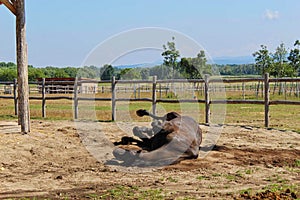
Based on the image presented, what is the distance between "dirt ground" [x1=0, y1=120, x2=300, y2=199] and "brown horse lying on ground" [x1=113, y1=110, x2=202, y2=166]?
5.4 inches

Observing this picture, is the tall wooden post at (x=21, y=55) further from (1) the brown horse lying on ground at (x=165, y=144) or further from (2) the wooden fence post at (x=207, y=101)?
(2) the wooden fence post at (x=207, y=101)

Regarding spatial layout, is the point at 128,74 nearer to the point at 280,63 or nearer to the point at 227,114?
the point at 227,114

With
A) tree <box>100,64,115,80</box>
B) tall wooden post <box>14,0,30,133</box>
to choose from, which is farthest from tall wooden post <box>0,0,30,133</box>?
tree <box>100,64,115,80</box>


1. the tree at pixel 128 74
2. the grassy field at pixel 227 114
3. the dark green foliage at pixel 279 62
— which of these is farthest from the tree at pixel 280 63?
the tree at pixel 128 74

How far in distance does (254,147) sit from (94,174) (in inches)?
143

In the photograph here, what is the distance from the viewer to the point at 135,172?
5973mm

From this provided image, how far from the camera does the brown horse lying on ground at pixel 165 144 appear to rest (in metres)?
6.04

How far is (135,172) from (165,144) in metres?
0.65

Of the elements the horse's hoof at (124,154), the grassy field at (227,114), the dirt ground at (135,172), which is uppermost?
the horse's hoof at (124,154)

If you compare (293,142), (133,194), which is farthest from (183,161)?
(293,142)

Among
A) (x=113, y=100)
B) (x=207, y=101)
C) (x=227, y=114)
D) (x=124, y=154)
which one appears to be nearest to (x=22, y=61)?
(x=124, y=154)

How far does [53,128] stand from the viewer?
10.5m

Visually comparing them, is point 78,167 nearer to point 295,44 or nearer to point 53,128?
point 53,128

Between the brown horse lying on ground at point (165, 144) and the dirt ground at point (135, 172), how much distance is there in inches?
5.4
